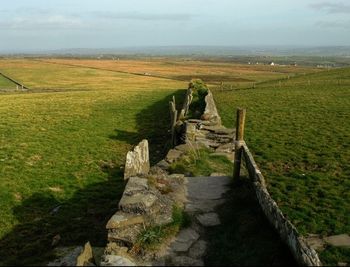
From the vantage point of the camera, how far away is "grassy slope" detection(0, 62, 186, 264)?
12398mm

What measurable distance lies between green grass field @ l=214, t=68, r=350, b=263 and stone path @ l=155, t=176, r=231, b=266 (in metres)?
2.06

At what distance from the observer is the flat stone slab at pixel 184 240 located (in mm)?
8991

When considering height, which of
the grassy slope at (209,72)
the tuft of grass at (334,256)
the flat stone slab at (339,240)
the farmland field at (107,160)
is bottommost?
the grassy slope at (209,72)

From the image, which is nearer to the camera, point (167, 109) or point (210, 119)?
point (210, 119)

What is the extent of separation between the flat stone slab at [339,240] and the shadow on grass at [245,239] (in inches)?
78.9

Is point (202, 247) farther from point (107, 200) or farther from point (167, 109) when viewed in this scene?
point (167, 109)

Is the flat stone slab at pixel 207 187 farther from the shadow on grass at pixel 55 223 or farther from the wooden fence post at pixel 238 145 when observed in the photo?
the shadow on grass at pixel 55 223

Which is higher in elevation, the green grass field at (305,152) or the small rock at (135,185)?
the small rock at (135,185)

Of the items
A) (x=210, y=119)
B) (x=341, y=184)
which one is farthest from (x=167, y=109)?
(x=341, y=184)

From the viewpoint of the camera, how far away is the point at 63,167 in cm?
1881

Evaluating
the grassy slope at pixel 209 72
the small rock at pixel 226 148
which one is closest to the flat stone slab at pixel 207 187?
the small rock at pixel 226 148

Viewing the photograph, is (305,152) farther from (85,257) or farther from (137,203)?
(85,257)

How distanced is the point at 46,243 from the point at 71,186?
4909mm

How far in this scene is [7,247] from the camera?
1160 cm
